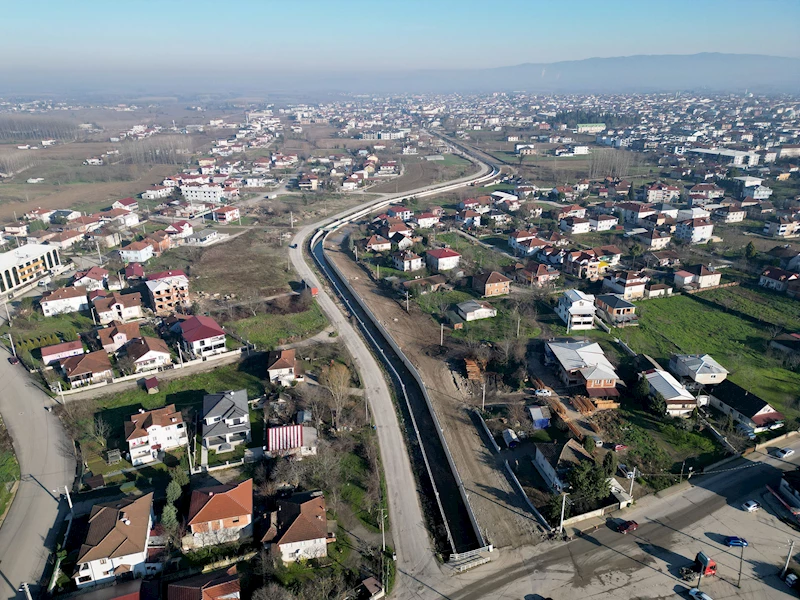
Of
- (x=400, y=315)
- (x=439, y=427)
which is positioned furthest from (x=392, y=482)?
(x=400, y=315)

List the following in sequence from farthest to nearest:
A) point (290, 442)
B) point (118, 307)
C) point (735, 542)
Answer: point (118, 307), point (290, 442), point (735, 542)

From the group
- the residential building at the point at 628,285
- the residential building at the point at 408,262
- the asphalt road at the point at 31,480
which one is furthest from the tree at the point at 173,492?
the residential building at the point at 628,285

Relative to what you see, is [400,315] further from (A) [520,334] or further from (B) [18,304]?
(B) [18,304]

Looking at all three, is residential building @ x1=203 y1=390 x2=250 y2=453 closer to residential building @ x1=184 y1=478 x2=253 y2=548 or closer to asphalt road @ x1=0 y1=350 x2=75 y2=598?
residential building @ x1=184 y1=478 x2=253 y2=548

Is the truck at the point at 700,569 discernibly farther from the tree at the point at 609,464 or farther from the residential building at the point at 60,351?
the residential building at the point at 60,351

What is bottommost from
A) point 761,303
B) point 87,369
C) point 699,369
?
point 761,303

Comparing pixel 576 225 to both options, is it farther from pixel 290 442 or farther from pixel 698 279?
pixel 290 442

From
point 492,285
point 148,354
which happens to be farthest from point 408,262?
point 148,354
